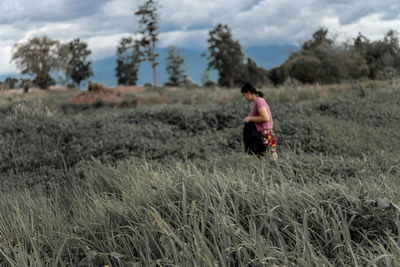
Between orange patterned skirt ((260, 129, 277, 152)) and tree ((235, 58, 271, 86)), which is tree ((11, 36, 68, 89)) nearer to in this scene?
tree ((235, 58, 271, 86))

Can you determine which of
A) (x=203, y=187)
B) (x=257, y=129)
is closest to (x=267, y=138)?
(x=257, y=129)

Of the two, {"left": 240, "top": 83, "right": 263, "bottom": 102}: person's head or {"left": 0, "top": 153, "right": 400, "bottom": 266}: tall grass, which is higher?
{"left": 240, "top": 83, "right": 263, "bottom": 102}: person's head

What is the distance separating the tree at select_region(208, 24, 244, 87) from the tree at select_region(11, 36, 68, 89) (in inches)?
809

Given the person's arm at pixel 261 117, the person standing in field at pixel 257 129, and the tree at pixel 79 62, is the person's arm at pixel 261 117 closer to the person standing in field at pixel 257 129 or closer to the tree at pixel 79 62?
the person standing in field at pixel 257 129

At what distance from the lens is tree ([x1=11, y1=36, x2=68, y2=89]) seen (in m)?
47.5

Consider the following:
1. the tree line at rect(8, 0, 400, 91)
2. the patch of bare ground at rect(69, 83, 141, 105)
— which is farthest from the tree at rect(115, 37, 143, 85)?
the patch of bare ground at rect(69, 83, 141, 105)

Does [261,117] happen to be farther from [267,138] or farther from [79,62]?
[79,62]

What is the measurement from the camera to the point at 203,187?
142 inches

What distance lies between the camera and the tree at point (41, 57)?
47531 mm

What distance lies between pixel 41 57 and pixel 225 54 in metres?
A: 24.6

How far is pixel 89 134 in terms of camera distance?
10.2m

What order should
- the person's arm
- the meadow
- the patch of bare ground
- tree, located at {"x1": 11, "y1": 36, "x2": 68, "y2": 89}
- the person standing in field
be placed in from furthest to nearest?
tree, located at {"x1": 11, "y1": 36, "x2": 68, "y2": 89}, the patch of bare ground, the person standing in field, the person's arm, the meadow

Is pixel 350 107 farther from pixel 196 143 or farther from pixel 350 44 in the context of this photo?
pixel 350 44

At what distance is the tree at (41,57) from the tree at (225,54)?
20549 millimetres
